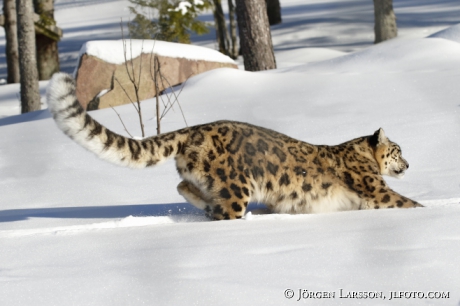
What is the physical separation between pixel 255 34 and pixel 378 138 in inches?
284

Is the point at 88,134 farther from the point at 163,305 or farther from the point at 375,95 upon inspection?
the point at 375,95

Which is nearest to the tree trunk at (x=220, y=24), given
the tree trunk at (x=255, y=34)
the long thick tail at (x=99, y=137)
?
the tree trunk at (x=255, y=34)

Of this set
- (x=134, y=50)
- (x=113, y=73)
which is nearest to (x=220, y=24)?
A: (x=134, y=50)

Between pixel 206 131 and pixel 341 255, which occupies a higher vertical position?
pixel 206 131

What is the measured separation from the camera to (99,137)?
4.86 meters

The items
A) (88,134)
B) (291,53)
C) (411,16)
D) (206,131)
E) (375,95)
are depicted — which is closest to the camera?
(88,134)

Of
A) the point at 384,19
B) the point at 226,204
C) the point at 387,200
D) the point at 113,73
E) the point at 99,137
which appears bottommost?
the point at 387,200

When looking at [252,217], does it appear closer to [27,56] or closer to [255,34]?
[255,34]

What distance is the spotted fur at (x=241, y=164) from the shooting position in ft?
Result: 15.9

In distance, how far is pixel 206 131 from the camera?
207 inches

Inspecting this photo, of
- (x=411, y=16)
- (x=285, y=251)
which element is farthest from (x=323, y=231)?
(x=411, y=16)

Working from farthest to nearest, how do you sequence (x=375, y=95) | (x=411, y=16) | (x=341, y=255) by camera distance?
(x=411, y=16) → (x=375, y=95) → (x=341, y=255)

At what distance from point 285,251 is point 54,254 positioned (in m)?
1.30

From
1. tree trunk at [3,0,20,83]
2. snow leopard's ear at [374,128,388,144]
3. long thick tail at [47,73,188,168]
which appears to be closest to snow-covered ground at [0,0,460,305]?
long thick tail at [47,73,188,168]
